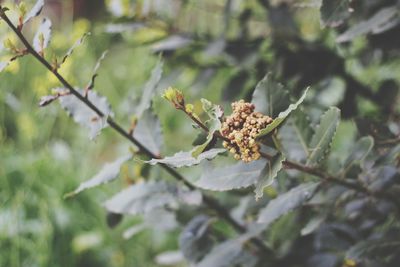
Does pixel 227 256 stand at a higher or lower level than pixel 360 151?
lower

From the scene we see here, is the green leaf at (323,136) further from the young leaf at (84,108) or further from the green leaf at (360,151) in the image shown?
the young leaf at (84,108)

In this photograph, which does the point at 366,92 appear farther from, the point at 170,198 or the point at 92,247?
the point at 92,247

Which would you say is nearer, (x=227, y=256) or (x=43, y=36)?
(x=43, y=36)

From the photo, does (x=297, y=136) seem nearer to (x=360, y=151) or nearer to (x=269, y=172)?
(x=360, y=151)

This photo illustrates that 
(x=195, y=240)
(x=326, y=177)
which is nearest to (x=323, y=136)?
(x=326, y=177)

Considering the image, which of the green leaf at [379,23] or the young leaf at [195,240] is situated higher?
the green leaf at [379,23]

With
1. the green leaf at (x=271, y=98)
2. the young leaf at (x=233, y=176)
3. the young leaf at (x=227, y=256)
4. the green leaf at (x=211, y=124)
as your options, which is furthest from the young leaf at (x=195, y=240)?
the green leaf at (x=211, y=124)

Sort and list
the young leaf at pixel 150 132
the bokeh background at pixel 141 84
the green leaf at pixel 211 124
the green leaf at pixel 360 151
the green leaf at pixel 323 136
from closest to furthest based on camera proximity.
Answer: the green leaf at pixel 211 124 → the green leaf at pixel 323 136 → the green leaf at pixel 360 151 → the young leaf at pixel 150 132 → the bokeh background at pixel 141 84

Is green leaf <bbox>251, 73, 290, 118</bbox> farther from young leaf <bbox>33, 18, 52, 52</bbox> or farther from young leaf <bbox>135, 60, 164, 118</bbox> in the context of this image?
young leaf <bbox>33, 18, 52, 52</bbox>
